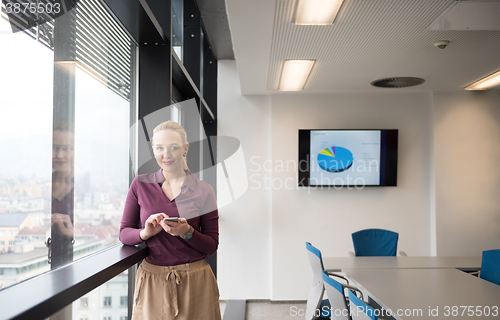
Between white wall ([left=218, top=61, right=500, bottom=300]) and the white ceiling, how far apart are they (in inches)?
26.0

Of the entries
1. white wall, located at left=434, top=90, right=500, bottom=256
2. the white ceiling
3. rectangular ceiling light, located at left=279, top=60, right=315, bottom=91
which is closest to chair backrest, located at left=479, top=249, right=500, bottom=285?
white wall, located at left=434, top=90, right=500, bottom=256

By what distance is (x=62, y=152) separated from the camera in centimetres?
131

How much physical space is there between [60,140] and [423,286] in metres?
2.68

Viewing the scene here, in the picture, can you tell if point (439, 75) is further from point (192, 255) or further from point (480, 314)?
point (192, 255)

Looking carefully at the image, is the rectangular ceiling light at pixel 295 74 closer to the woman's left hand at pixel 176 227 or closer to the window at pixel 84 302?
the woman's left hand at pixel 176 227

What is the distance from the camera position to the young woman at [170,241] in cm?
149

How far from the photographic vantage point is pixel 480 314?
208cm

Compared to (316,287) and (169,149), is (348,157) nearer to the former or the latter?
(316,287)

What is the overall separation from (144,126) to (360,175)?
3571mm

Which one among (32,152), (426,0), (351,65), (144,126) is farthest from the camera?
(351,65)

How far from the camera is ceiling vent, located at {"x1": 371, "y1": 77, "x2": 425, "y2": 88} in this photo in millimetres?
4191

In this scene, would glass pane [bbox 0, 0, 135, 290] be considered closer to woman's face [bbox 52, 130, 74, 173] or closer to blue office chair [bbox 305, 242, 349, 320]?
woman's face [bbox 52, 130, 74, 173]

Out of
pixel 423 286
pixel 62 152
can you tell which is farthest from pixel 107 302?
pixel 423 286

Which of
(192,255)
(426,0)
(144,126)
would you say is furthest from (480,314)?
(144,126)
